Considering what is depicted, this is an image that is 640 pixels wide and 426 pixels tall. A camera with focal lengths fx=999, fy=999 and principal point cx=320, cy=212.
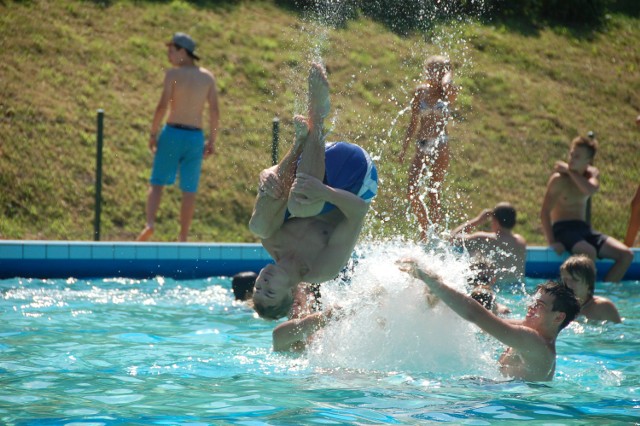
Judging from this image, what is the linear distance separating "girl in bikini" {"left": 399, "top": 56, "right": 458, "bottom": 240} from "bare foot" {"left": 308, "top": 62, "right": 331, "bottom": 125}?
448 cm

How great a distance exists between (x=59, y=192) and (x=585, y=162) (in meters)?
6.42

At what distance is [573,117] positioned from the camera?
58.4 feet

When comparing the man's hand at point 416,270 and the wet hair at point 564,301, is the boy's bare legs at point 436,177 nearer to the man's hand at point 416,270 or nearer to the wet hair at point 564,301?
the wet hair at point 564,301

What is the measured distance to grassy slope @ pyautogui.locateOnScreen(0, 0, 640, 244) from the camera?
1270 cm

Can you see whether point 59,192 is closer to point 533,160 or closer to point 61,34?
point 61,34

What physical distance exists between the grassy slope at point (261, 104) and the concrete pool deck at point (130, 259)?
1.69m

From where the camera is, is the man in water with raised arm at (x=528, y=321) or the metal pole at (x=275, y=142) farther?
the metal pole at (x=275, y=142)

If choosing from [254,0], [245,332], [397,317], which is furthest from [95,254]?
[254,0]

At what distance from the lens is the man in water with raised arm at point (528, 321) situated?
562cm

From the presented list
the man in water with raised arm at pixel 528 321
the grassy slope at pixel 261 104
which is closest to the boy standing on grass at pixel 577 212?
the grassy slope at pixel 261 104

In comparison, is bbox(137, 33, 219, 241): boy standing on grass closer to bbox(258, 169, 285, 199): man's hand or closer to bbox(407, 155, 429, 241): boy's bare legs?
bbox(407, 155, 429, 241): boy's bare legs

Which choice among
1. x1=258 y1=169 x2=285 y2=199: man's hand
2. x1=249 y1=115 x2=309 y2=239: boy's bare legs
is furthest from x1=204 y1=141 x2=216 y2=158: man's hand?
x1=258 y1=169 x2=285 y2=199: man's hand

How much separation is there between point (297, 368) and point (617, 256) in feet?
18.1

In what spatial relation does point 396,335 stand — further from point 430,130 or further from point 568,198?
point 568,198
